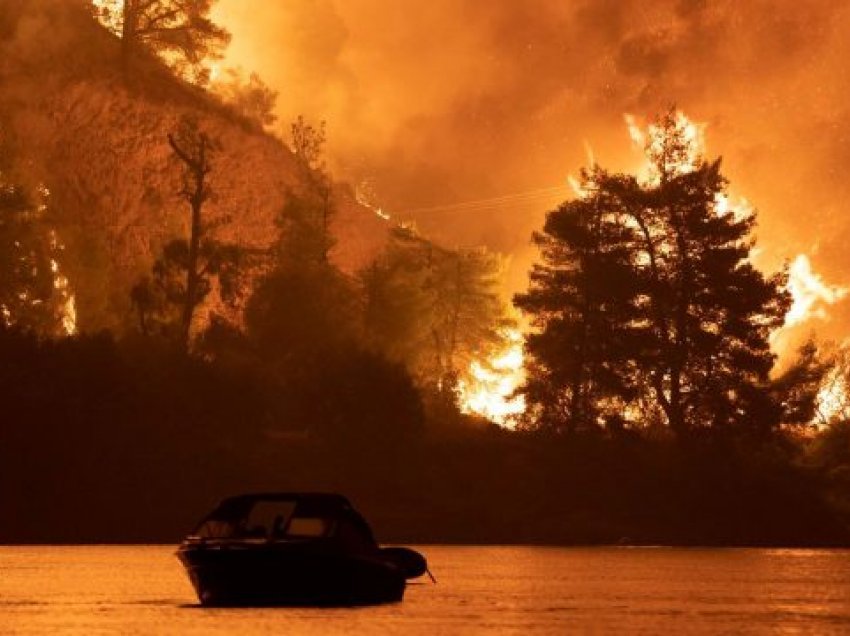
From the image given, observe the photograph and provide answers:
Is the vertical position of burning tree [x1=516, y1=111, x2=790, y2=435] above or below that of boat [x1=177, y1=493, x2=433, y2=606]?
above

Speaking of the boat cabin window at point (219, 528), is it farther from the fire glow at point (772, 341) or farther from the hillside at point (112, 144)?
the hillside at point (112, 144)

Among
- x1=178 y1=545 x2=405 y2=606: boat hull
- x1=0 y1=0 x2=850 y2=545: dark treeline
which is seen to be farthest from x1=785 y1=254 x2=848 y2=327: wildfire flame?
x1=178 y1=545 x2=405 y2=606: boat hull

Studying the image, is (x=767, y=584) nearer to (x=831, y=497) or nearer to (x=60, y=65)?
(x=831, y=497)

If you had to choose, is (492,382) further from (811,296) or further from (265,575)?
(265,575)

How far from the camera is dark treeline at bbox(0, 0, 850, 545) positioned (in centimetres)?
9894

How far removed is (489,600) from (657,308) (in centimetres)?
6130

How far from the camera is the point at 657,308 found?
11575 cm

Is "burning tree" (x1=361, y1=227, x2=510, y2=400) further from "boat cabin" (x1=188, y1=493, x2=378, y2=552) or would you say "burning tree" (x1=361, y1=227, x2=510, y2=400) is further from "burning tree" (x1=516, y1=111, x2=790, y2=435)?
"boat cabin" (x1=188, y1=493, x2=378, y2=552)

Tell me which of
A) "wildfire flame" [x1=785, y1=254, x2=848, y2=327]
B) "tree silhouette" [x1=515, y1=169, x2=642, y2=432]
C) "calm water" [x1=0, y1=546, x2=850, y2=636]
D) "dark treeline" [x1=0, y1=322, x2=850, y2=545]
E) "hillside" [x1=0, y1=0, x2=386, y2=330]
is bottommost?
"calm water" [x1=0, y1=546, x2=850, y2=636]

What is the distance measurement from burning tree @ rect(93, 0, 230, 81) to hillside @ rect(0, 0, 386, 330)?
13.4 ft

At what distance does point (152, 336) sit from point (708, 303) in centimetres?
3578

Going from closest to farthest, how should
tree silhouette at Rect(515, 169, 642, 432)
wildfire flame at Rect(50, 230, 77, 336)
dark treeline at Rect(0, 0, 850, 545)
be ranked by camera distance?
dark treeline at Rect(0, 0, 850, 545) < tree silhouette at Rect(515, 169, 642, 432) < wildfire flame at Rect(50, 230, 77, 336)

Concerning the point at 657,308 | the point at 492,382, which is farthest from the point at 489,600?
the point at 492,382

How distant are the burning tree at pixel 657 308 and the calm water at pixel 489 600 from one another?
28.6 m
